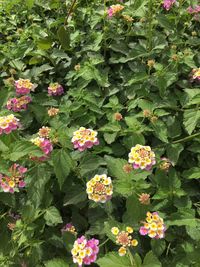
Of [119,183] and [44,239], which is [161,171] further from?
[44,239]

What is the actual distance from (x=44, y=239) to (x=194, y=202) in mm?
850

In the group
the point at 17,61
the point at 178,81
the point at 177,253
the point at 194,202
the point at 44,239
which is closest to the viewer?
the point at 177,253

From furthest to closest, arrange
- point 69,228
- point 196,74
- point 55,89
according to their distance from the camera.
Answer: point 55,89, point 196,74, point 69,228

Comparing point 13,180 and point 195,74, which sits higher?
point 195,74

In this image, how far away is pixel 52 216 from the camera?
Answer: 73.4 inches

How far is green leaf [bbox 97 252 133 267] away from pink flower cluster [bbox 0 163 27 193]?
54 centimetres

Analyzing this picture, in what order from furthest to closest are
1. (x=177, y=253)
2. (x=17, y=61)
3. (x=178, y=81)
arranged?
(x=17, y=61), (x=178, y=81), (x=177, y=253)

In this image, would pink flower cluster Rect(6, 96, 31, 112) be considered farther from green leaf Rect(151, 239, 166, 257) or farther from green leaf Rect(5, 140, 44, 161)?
green leaf Rect(151, 239, 166, 257)

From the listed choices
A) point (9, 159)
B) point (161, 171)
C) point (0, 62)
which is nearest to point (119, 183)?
point (161, 171)

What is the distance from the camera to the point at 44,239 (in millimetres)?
1945

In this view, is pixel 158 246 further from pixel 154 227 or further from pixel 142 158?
pixel 142 158

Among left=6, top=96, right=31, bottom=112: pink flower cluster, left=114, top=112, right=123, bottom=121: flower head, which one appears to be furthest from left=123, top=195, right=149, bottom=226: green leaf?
left=6, top=96, right=31, bottom=112: pink flower cluster

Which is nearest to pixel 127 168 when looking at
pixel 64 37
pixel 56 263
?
pixel 56 263

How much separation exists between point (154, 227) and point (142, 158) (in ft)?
1.07
